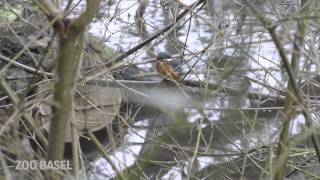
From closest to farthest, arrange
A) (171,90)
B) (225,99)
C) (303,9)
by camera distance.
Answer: (303,9), (225,99), (171,90)

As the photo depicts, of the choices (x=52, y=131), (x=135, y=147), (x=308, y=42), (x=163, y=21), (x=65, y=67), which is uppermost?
(x=163, y=21)

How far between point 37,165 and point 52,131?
15cm

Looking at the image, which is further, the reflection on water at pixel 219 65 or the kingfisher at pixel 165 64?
the kingfisher at pixel 165 64

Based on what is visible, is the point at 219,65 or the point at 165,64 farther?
the point at 165,64

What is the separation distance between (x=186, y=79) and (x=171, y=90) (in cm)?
11

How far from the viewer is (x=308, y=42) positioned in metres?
1.86

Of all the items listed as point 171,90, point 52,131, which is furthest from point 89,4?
point 171,90

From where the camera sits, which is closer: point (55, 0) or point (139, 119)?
point (55, 0)

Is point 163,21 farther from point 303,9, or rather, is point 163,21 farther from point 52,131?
point 52,131

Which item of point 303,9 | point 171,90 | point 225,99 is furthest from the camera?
point 171,90

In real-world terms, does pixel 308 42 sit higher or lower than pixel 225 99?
higher

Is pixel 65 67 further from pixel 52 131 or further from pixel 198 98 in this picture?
pixel 198 98

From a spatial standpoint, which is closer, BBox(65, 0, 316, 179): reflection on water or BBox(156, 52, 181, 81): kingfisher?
BBox(65, 0, 316, 179): reflection on water

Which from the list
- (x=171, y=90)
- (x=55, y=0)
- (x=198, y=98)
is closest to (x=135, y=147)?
(x=171, y=90)
